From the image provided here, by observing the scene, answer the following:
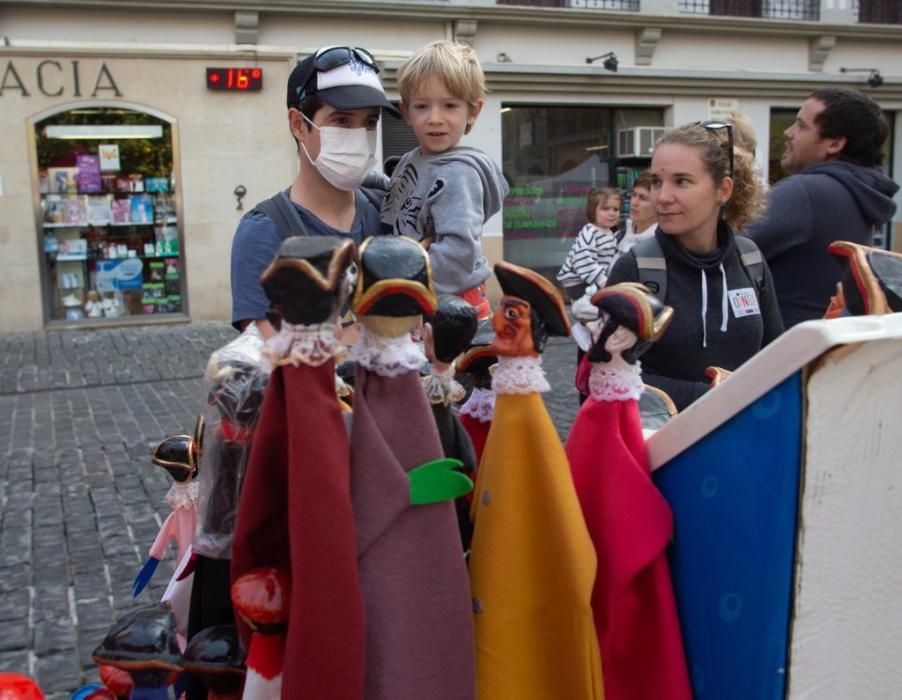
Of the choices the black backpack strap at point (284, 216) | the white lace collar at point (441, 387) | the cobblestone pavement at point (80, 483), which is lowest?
the cobblestone pavement at point (80, 483)

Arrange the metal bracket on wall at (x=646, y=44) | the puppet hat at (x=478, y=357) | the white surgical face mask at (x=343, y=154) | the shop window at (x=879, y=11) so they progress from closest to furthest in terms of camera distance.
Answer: the puppet hat at (x=478, y=357), the white surgical face mask at (x=343, y=154), the metal bracket on wall at (x=646, y=44), the shop window at (x=879, y=11)

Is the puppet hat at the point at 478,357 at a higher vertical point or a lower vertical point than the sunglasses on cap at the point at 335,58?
lower

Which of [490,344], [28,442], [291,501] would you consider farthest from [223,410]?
[28,442]

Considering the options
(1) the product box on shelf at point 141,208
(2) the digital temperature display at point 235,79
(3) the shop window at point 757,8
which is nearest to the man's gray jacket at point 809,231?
(2) the digital temperature display at point 235,79

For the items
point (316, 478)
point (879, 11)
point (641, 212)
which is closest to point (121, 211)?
point (641, 212)

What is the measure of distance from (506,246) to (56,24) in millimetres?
6293

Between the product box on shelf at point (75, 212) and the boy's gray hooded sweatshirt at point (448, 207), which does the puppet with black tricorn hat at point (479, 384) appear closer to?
the boy's gray hooded sweatshirt at point (448, 207)

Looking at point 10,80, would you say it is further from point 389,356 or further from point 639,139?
point 389,356

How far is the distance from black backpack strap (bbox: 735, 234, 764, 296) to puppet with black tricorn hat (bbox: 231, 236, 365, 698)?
1512 millimetres

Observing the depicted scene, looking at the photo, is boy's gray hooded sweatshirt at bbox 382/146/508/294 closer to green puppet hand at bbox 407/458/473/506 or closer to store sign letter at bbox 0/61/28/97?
green puppet hand at bbox 407/458/473/506

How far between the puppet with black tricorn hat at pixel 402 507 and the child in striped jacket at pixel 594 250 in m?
4.48

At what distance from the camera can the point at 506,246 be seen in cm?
1278

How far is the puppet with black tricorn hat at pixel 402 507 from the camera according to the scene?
1.13m

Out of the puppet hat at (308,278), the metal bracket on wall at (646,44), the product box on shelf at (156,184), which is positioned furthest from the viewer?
the metal bracket on wall at (646,44)
